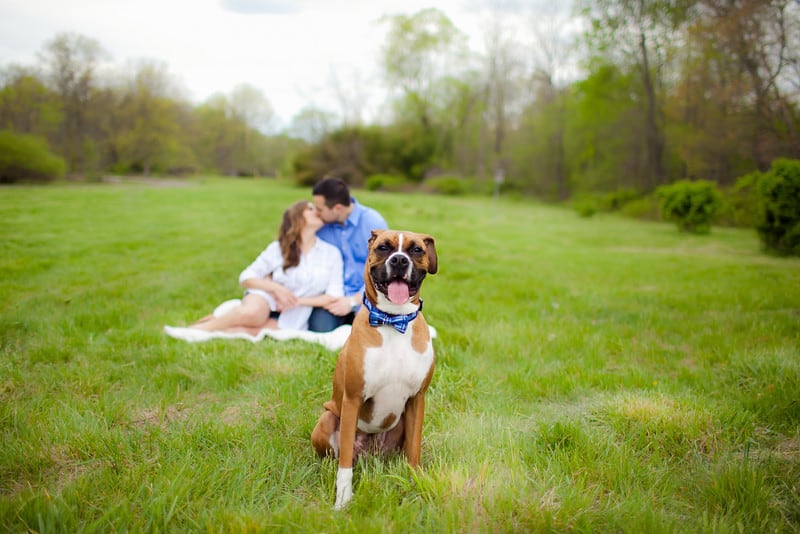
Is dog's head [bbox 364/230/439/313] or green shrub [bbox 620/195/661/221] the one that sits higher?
green shrub [bbox 620/195/661/221]

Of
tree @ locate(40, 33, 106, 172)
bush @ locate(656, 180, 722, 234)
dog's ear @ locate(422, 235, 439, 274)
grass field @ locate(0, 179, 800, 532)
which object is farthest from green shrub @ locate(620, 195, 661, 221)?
tree @ locate(40, 33, 106, 172)

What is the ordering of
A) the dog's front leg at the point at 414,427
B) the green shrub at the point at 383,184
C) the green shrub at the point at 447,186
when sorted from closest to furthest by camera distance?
the dog's front leg at the point at 414,427 < the green shrub at the point at 447,186 < the green shrub at the point at 383,184

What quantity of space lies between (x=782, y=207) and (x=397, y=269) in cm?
1114

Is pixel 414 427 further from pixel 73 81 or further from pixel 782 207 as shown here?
pixel 73 81

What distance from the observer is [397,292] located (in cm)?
232

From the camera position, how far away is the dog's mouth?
2311 millimetres

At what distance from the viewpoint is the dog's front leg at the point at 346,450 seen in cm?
224

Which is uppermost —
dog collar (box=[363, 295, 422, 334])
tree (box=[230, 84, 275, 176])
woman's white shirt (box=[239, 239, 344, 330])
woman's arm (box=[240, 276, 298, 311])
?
tree (box=[230, 84, 275, 176])

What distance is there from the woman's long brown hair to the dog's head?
2730 millimetres

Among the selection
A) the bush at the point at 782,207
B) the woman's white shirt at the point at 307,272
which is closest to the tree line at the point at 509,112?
the bush at the point at 782,207

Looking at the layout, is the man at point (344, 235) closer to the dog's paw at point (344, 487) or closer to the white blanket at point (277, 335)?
the white blanket at point (277, 335)

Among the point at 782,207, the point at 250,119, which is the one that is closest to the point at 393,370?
the point at 782,207

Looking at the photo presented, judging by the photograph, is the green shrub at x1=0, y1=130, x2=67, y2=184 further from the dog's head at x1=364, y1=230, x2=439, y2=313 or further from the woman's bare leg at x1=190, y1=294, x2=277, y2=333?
the dog's head at x1=364, y1=230, x2=439, y2=313

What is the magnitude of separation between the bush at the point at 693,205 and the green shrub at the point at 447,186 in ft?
53.8
